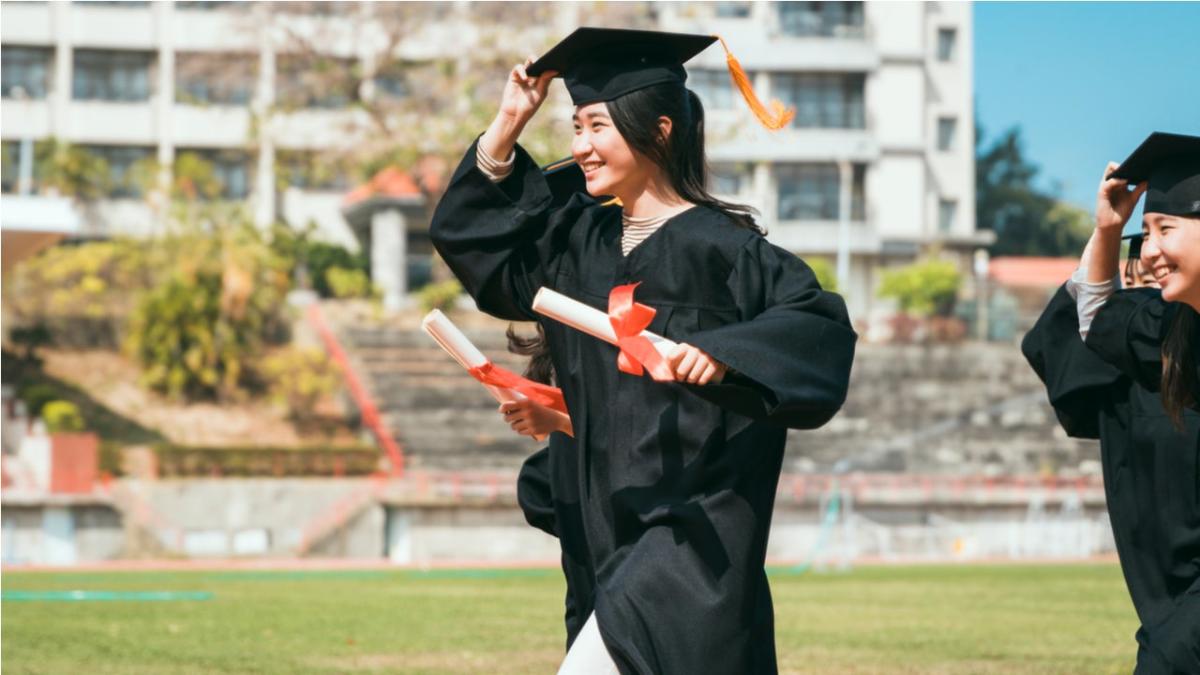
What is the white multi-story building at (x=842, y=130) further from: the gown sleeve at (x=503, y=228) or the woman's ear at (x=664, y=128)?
the woman's ear at (x=664, y=128)

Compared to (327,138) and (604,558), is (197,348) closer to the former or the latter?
(327,138)

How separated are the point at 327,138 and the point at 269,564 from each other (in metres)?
22.3

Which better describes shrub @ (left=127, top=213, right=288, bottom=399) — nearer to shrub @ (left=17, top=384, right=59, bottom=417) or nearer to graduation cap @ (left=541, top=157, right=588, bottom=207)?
shrub @ (left=17, top=384, right=59, bottom=417)

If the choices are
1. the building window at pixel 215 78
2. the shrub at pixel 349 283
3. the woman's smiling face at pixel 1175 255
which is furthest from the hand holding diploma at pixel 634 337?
the building window at pixel 215 78

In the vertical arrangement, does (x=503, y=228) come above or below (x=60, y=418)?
above

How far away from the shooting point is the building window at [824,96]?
5475cm

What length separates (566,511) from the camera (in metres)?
5.00

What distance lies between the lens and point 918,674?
995 cm

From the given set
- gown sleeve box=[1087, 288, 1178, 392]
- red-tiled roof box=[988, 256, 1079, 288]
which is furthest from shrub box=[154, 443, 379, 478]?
gown sleeve box=[1087, 288, 1178, 392]

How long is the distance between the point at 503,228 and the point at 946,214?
54.5 m

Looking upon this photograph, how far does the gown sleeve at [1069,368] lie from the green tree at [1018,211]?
64429mm

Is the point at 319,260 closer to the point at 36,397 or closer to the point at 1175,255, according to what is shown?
the point at 36,397

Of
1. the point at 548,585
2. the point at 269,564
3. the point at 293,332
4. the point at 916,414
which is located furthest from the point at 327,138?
the point at 548,585

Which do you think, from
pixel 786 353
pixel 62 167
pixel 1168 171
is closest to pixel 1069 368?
pixel 1168 171
